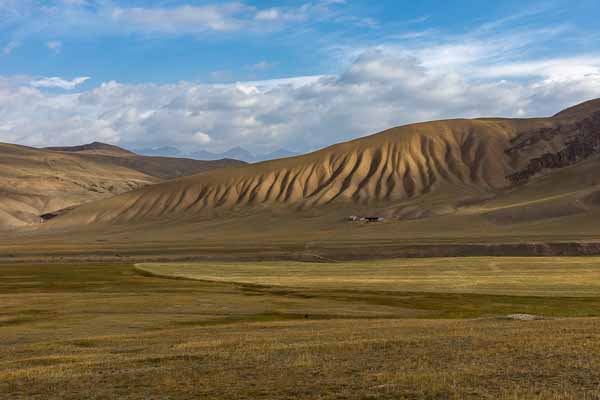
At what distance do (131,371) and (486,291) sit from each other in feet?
150

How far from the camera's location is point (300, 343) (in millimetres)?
29406

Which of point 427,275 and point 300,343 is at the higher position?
point 300,343

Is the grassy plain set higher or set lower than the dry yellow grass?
higher

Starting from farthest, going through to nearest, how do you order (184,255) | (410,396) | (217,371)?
(184,255) → (217,371) → (410,396)

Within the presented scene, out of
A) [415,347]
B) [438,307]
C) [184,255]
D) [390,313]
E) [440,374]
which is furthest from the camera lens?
[184,255]

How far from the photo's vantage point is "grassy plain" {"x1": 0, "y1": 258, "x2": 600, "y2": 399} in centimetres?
2030

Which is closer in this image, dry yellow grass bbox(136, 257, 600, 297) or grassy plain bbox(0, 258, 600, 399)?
grassy plain bbox(0, 258, 600, 399)

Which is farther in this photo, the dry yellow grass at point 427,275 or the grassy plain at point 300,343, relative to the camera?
the dry yellow grass at point 427,275

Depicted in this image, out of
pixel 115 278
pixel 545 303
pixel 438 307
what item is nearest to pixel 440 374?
pixel 438 307

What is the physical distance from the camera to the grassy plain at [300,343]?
66.6ft

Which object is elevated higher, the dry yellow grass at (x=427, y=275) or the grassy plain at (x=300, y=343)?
the grassy plain at (x=300, y=343)

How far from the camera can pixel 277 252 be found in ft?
413

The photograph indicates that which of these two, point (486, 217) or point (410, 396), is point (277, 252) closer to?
point (486, 217)

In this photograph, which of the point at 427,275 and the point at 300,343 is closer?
the point at 300,343
